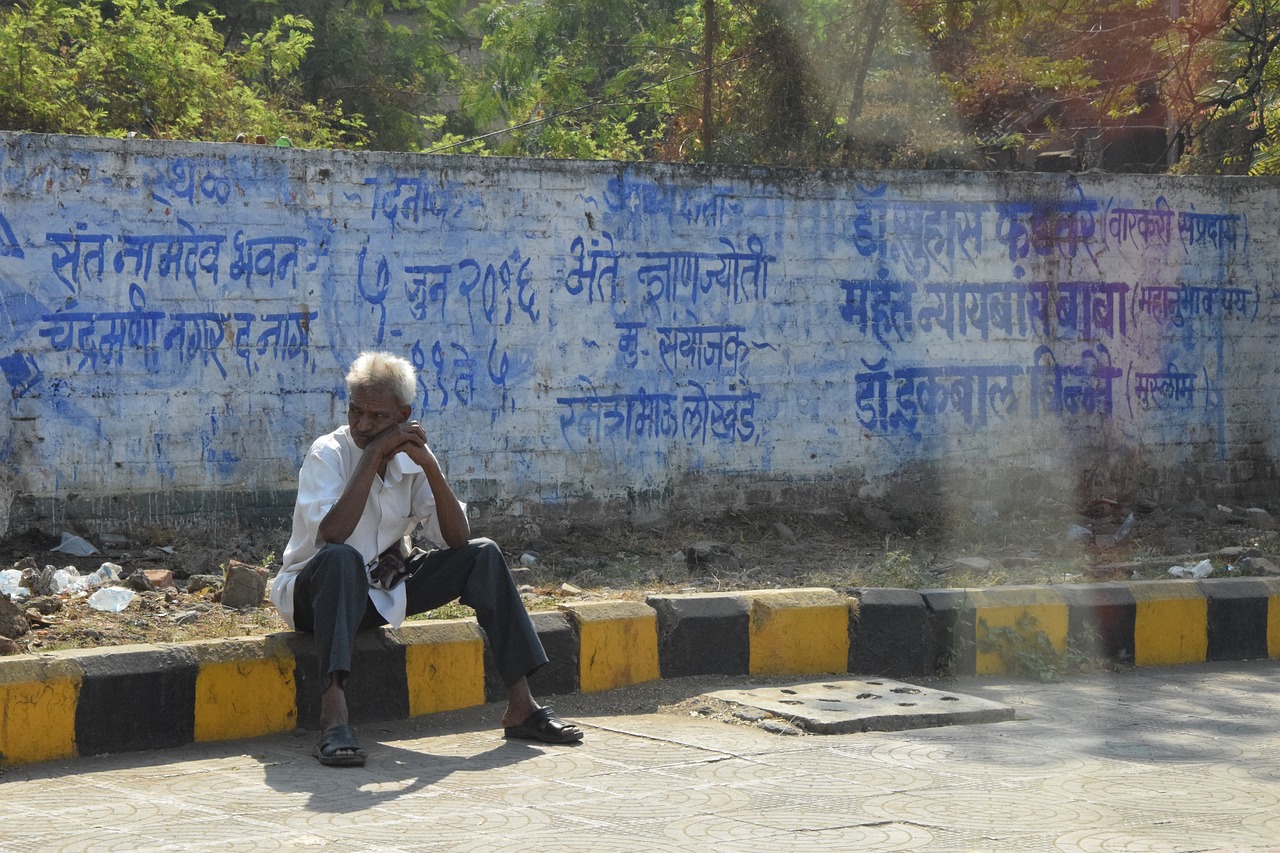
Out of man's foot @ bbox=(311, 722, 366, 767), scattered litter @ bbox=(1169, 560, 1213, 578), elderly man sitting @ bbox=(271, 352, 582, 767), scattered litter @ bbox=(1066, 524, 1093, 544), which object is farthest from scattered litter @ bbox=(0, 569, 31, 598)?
scattered litter @ bbox=(1066, 524, 1093, 544)

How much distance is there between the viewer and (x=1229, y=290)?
33.4 ft

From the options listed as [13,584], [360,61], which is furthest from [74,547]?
[360,61]

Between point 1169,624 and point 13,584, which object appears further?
point 1169,624

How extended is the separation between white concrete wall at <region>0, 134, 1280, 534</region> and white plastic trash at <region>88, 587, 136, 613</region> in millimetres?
1317

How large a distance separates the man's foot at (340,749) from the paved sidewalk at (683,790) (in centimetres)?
5

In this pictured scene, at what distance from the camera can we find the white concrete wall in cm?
719

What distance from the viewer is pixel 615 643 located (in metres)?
5.63

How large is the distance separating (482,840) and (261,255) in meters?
4.53

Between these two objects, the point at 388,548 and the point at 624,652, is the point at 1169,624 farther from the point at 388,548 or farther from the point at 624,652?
the point at 388,548

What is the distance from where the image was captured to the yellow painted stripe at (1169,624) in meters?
6.69

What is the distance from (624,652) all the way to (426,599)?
3.14ft

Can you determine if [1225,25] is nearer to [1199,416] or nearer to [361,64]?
[1199,416]

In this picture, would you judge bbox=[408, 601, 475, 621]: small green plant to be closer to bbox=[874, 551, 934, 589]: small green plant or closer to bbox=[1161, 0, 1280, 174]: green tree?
bbox=[874, 551, 934, 589]: small green plant

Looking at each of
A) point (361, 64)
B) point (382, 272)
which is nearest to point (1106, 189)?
point (382, 272)
